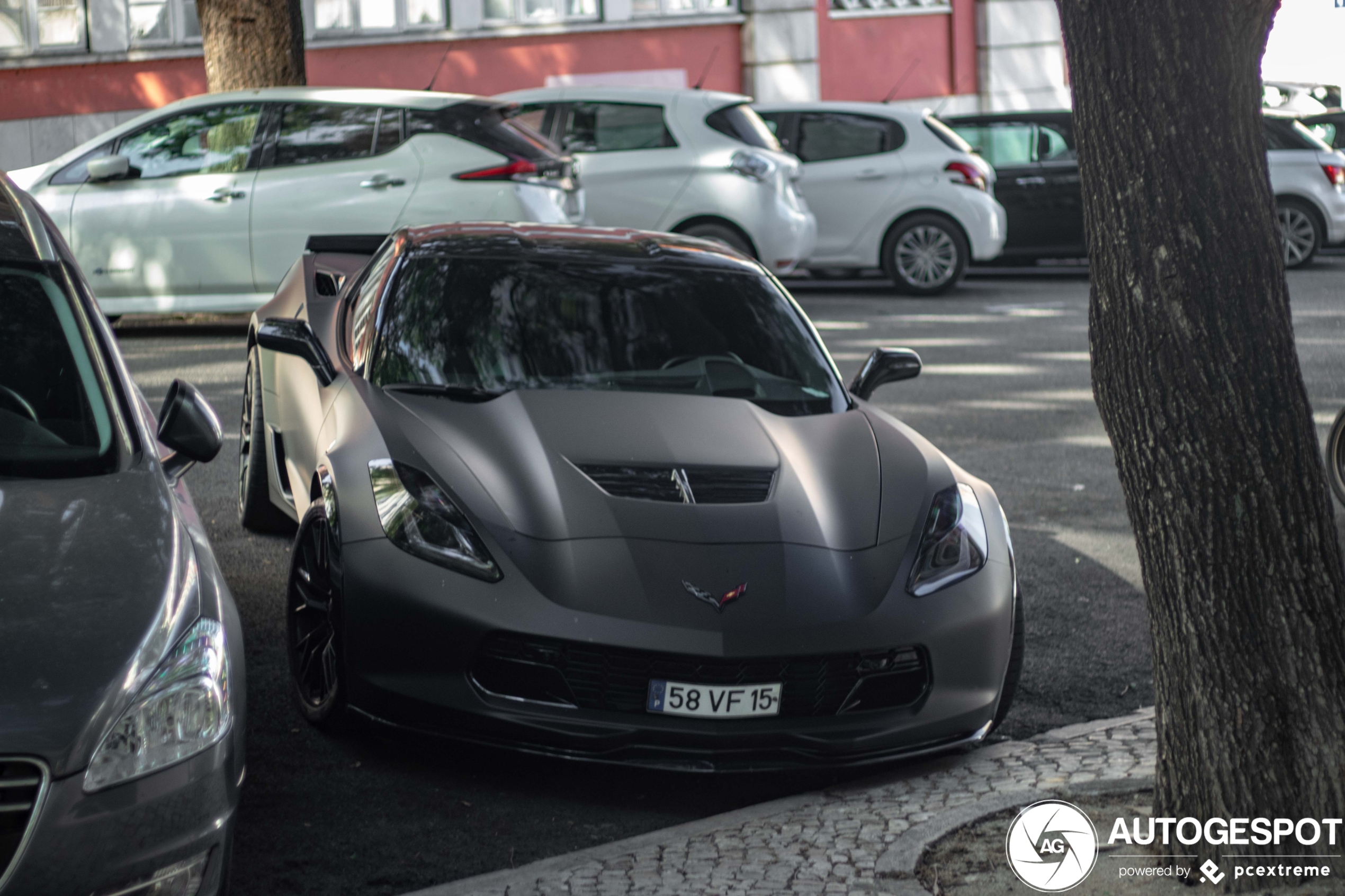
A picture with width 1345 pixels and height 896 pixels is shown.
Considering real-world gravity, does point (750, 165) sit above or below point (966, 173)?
above

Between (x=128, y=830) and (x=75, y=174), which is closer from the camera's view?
(x=128, y=830)

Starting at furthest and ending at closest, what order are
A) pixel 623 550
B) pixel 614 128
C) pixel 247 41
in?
pixel 614 128 < pixel 247 41 < pixel 623 550

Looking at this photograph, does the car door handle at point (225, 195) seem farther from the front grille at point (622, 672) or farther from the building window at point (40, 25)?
the building window at point (40, 25)

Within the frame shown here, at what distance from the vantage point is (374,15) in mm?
22281

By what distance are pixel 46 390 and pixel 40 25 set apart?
766 inches

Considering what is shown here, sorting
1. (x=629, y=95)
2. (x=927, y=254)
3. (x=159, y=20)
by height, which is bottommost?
(x=927, y=254)

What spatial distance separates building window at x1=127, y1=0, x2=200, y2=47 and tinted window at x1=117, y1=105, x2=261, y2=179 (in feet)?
35.1

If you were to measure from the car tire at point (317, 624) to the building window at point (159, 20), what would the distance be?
18.5 meters

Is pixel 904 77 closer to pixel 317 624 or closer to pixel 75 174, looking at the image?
pixel 75 174

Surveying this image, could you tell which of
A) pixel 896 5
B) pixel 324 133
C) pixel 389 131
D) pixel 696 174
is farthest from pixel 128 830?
pixel 896 5

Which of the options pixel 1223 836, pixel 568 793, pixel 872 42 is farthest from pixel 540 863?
pixel 872 42

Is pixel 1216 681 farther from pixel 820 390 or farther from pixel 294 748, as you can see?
pixel 294 748

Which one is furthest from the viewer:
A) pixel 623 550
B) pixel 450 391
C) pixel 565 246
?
pixel 565 246

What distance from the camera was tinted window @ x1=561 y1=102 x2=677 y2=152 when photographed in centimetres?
1386
